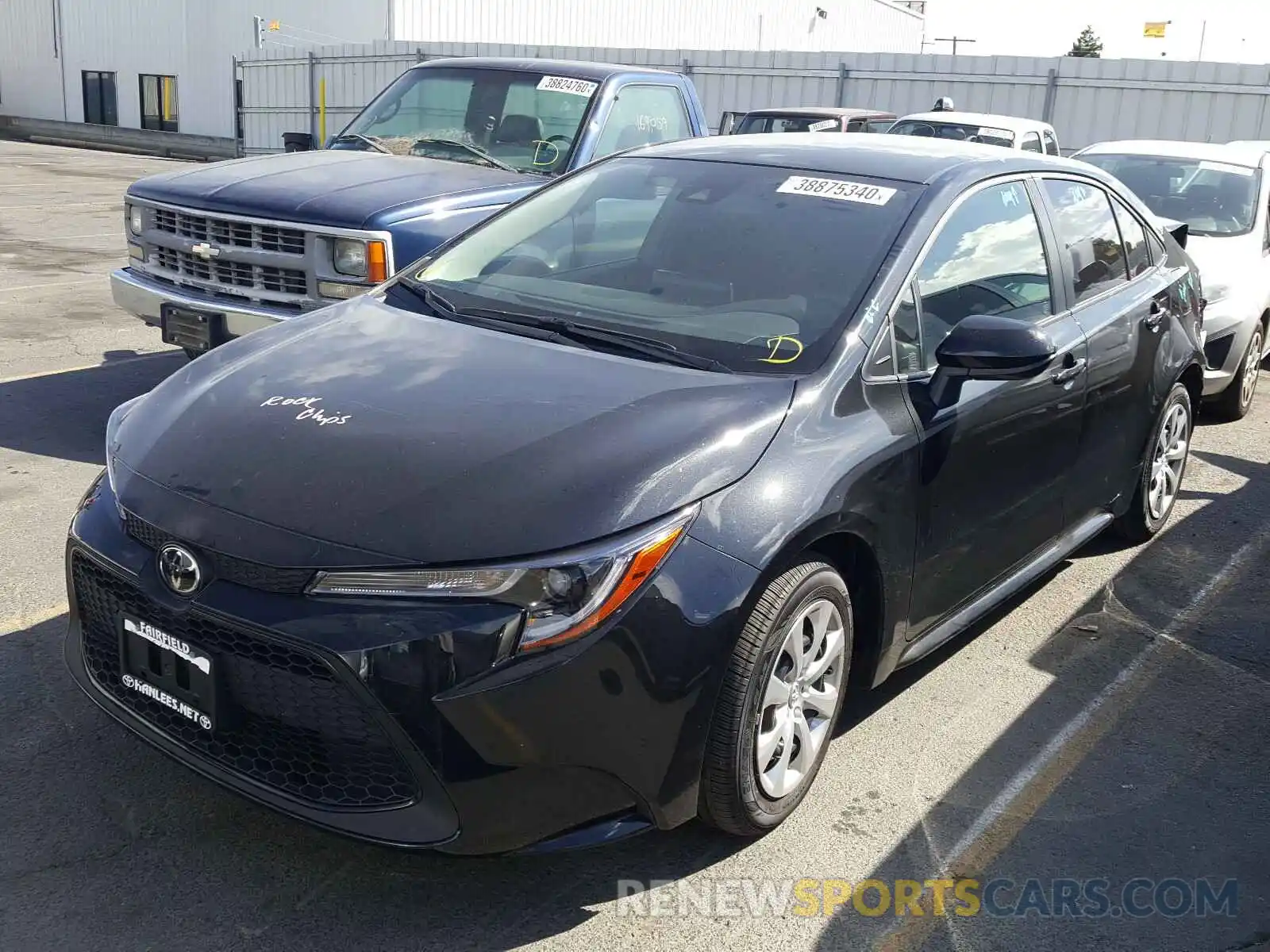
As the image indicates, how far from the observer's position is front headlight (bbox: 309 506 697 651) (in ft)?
8.87

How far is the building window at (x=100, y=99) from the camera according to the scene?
39781 mm

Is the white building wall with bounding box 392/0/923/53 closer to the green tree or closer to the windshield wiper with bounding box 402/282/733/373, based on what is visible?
the windshield wiper with bounding box 402/282/733/373

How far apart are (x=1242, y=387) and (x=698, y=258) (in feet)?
18.1

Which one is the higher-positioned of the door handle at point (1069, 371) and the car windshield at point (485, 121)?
the car windshield at point (485, 121)

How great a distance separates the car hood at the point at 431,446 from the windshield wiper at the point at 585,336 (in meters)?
0.06

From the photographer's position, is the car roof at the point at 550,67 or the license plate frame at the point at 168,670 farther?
the car roof at the point at 550,67

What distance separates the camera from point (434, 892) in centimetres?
305

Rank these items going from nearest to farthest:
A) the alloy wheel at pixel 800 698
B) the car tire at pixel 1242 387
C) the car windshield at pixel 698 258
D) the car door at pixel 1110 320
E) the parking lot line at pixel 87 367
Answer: the alloy wheel at pixel 800 698 → the car windshield at pixel 698 258 → the car door at pixel 1110 320 → the parking lot line at pixel 87 367 → the car tire at pixel 1242 387

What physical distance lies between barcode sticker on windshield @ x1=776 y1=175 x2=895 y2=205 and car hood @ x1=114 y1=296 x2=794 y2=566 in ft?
2.91

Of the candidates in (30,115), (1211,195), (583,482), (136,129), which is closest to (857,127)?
(1211,195)

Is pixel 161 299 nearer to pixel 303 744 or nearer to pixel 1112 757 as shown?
pixel 303 744

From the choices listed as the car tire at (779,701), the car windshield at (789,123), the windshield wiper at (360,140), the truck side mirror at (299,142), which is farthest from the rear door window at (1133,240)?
the car windshield at (789,123)

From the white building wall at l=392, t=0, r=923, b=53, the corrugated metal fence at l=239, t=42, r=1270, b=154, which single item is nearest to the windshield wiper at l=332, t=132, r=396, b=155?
the corrugated metal fence at l=239, t=42, r=1270, b=154

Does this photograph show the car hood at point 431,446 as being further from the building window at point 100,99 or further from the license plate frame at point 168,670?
the building window at point 100,99
